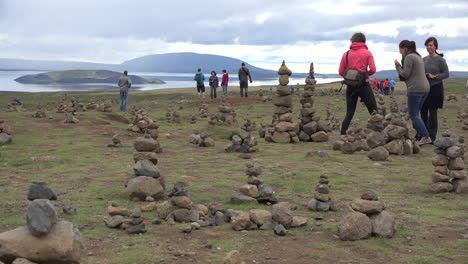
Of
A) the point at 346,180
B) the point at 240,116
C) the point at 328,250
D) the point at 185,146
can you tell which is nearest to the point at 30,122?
the point at 185,146

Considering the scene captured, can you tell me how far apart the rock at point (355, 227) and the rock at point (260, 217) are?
1.26 metres

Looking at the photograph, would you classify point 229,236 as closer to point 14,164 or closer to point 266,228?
point 266,228

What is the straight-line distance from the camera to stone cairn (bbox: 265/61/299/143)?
2280 centimetres

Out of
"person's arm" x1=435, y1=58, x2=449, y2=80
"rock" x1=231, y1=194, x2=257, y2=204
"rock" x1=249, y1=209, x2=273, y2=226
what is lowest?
"rock" x1=231, y1=194, x2=257, y2=204

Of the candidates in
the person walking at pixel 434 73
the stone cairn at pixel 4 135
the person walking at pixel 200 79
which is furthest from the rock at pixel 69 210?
the person walking at pixel 200 79

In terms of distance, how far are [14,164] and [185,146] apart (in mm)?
6872

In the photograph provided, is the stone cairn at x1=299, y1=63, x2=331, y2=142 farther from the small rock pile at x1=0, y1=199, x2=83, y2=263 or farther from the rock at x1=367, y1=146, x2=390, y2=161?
the small rock pile at x1=0, y1=199, x2=83, y2=263

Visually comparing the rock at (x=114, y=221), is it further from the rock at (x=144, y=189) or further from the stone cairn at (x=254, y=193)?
the stone cairn at (x=254, y=193)

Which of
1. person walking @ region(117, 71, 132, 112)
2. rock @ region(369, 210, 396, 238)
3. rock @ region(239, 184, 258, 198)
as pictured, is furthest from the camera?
person walking @ region(117, 71, 132, 112)

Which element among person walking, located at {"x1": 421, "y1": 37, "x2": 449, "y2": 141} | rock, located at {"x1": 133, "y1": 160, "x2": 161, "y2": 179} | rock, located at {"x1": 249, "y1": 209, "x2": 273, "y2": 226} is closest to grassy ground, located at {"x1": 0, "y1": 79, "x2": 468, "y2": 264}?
rock, located at {"x1": 249, "y1": 209, "x2": 273, "y2": 226}

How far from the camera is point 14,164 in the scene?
16.3 meters

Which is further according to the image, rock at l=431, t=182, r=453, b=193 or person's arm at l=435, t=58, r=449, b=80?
person's arm at l=435, t=58, r=449, b=80

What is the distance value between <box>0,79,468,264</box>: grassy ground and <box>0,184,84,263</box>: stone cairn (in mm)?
1139

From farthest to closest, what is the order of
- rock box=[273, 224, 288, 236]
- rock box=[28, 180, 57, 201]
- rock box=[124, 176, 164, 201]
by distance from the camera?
rock box=[124, 176, 164, 201]
rock box=[273, 224, 288, 236]
rock box=[28, 180, 57, 201]
